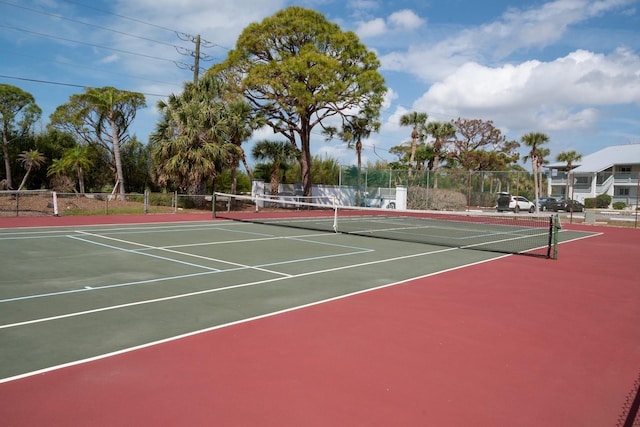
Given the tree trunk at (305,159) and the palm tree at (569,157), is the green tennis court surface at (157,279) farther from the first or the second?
the palm tree at (569,157)

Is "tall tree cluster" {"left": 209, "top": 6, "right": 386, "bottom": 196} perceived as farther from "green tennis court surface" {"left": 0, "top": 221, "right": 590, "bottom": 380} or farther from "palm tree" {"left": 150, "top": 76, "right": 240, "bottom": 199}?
"green tennis court surface" {"left": 0, "top": 221, "right": 590, "bottom": 380}

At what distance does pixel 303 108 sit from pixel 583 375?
31.3 metres

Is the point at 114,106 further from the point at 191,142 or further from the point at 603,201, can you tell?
the point at 603,201

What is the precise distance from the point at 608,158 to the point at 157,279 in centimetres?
6726

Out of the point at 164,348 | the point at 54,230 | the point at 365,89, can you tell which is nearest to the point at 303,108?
the point at 365,89

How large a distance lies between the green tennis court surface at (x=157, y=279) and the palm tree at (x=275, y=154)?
771 inches

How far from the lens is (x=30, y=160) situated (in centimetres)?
3338

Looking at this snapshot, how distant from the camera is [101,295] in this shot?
8156mm

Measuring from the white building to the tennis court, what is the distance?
48.4 meters

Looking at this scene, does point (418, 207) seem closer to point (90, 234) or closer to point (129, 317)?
point (90, 234)

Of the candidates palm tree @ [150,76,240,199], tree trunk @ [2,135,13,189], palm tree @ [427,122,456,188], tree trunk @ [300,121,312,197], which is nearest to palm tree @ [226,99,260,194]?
palm tree @ [150,76,240,199]

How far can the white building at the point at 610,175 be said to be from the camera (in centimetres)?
5544

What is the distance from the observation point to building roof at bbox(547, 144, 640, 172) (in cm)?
5895

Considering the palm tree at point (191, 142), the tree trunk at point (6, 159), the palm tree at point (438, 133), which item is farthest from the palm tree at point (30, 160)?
the palm tree at point (438, 133)
